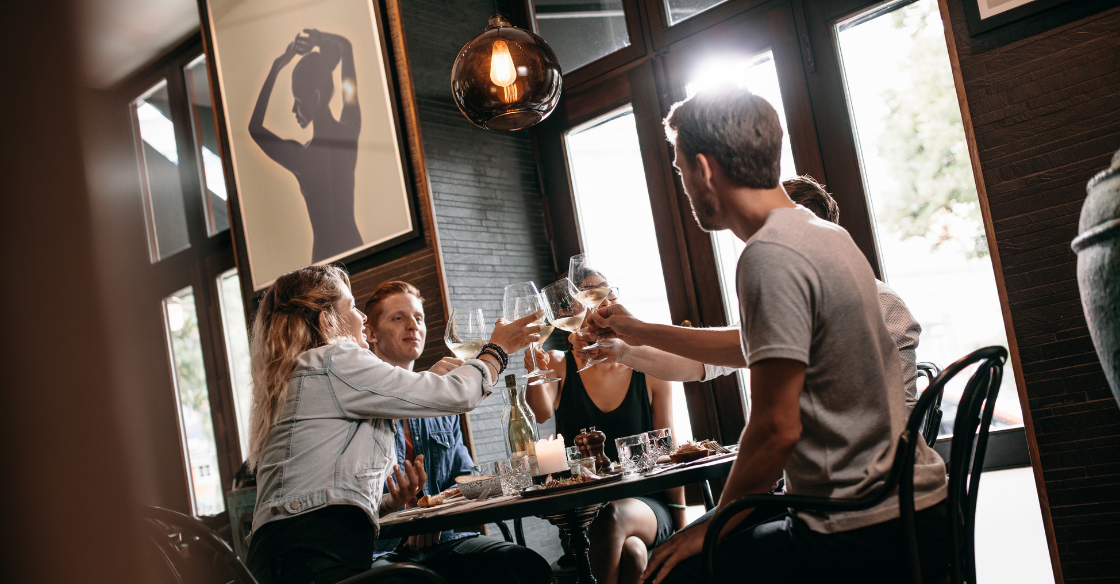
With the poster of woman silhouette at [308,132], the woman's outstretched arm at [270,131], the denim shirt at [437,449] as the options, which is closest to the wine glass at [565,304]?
the denim shirt at [437,449]

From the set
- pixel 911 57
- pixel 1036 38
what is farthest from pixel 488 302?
pixel 1036 38

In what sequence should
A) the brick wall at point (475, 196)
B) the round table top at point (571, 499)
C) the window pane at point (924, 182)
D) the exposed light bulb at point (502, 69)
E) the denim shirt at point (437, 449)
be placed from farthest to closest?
the brick wall at point (475, 196)
the window pane at point (924, 182)
the denim shirt at point (437, 449)
the exposed light bulb at point (502, 69)
the round table top at point (571, 499)

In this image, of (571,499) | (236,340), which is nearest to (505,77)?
(571,499)

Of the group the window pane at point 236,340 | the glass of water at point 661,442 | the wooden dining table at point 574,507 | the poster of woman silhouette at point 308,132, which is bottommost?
the wooden dining table at point 574,507

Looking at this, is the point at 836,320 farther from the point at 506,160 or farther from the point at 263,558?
the point at 506,160

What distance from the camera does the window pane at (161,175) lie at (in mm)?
6309

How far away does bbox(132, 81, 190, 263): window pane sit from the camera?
6.31 meters

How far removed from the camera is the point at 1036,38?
95.1 inches

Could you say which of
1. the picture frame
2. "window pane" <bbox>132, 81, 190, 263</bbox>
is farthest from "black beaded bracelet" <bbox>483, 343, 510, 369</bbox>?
"window pane" <bbox>132, 81, 190, 263</bbox>

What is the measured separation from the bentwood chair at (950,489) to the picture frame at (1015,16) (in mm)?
1565

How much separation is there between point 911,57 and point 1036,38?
0.92m

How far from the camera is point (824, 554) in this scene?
1.24 meters

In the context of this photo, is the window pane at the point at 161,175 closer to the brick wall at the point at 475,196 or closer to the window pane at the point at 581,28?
the brick wall at the point at 475,196

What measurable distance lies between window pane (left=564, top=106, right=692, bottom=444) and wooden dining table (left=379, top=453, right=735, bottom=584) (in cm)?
215
